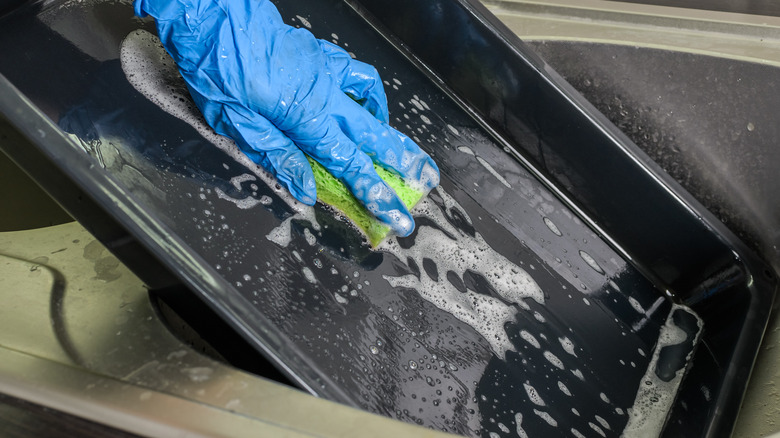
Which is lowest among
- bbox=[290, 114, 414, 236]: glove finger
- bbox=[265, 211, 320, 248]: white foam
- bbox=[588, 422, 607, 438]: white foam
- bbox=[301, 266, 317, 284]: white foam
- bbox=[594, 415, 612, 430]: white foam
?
bbox=[301, 266, 317, 284]: white foam

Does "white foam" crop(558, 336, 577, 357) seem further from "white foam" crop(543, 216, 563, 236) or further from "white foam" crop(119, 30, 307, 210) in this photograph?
"white foam" crop(119, 30, 307, 210)

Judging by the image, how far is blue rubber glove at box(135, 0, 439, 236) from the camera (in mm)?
1116

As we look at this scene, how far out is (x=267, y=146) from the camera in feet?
3.87

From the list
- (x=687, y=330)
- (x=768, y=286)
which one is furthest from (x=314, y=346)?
(x=768, y=286)

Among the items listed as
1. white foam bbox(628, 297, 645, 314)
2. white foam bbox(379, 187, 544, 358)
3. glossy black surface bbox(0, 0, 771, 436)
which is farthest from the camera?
white foam bbox(628, 297, 645, 314)

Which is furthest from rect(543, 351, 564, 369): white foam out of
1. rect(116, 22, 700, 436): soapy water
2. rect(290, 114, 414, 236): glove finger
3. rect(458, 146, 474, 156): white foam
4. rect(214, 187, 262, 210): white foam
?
rect(214, 187, 262, 210): white foam

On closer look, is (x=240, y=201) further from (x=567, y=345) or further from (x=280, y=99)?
(x=567, y=345)

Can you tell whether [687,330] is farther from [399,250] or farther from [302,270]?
[302,270]

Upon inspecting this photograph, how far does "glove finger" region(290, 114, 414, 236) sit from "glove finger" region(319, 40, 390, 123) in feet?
0.45

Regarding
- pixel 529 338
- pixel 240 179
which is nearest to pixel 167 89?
pixel 240 179

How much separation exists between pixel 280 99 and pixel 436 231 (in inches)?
16.7

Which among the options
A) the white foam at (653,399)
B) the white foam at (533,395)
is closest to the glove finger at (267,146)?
the white foam at (533,395)

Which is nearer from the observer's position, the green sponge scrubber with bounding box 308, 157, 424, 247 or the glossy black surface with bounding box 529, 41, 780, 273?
the green sponge scrubber with bounding box 308, 157, 424, 247

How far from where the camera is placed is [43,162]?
80 centimetres
